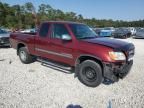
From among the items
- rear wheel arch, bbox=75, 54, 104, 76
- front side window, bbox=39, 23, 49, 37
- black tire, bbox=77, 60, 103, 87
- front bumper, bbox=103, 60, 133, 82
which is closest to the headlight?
front bumper, bbox=103, 60, 133, 82

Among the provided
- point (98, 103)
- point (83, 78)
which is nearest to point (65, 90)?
point (83, 78)

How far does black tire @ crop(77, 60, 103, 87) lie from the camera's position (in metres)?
6.28

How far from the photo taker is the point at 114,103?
211 inches

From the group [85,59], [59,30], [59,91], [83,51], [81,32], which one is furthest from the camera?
[59,30]

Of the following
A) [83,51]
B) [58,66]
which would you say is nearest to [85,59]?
[83,51]

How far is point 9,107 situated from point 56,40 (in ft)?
10.1

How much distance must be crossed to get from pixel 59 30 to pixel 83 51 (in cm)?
144

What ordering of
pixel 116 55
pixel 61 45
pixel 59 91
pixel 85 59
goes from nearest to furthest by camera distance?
pixel 116 55
pixel 59 91
pixel 85 59
pixel 61 45

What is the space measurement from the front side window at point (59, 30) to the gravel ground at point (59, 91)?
1.40 metres

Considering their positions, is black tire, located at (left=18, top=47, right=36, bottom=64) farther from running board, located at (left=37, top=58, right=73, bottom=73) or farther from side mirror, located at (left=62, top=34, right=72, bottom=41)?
side mirror, located at (left=62, top=34, right=72, bottom=41)

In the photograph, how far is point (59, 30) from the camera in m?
7.51

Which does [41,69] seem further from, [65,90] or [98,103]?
[98,103]

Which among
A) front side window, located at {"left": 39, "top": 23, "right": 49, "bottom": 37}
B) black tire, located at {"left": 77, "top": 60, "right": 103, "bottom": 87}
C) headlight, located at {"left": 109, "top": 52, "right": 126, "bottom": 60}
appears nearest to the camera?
headlight, located at {"left": 109, "top": 52, "right": 126, "bottom": 60}

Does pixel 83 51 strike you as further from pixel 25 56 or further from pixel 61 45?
pixel 25 56
